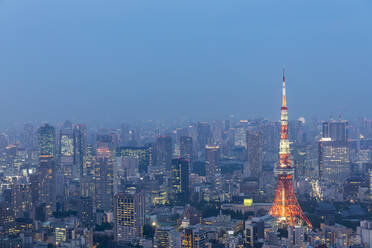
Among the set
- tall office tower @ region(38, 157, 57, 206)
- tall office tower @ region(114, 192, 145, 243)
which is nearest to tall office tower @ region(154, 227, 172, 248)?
tall office tower @ region(114, 192, 145, 243)

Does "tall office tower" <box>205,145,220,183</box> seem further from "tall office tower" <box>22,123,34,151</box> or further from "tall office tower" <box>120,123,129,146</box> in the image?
"tall office tower" <box>22,123,34,151</box>

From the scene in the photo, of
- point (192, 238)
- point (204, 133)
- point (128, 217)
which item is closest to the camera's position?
point (192, 238)

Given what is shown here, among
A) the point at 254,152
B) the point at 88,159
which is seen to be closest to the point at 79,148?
the point at 88,159

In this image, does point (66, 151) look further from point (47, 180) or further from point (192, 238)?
point (192, 238)

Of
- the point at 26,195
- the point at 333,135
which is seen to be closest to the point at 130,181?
the point at 26,195

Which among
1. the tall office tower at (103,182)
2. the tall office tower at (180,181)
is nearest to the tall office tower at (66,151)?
the tall office tower at (103,182)
